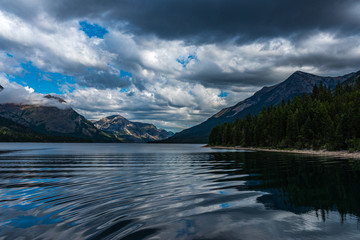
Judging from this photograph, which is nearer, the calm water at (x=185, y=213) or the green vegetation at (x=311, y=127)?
the calm water at (x=185, y=213)

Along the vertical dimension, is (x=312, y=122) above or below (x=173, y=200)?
above

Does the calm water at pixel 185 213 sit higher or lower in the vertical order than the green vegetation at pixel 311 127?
lower

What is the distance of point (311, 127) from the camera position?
106m

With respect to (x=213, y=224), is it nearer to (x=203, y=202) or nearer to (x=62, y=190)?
(x=203, y=202)

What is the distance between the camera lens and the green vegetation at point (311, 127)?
8606cm

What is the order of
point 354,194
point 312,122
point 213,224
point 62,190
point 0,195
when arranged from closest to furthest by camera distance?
point 213,224 < point 354,194 < point 0,195 < point 62,190 < point 312,122

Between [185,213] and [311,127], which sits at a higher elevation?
[311,127]

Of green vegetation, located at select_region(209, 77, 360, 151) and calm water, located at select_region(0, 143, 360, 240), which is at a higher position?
green vegetation, located at select_region(209, 77, 360, 151)

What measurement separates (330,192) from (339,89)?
17532cm

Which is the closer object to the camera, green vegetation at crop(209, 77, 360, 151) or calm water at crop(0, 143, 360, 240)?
calm water at crop(0, 143, 360, 240)

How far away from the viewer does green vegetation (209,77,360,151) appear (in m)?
86.1

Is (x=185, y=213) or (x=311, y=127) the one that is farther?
(x=311, y=127)

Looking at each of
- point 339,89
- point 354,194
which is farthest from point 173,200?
point 339,89

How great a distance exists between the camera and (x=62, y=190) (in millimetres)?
20953
